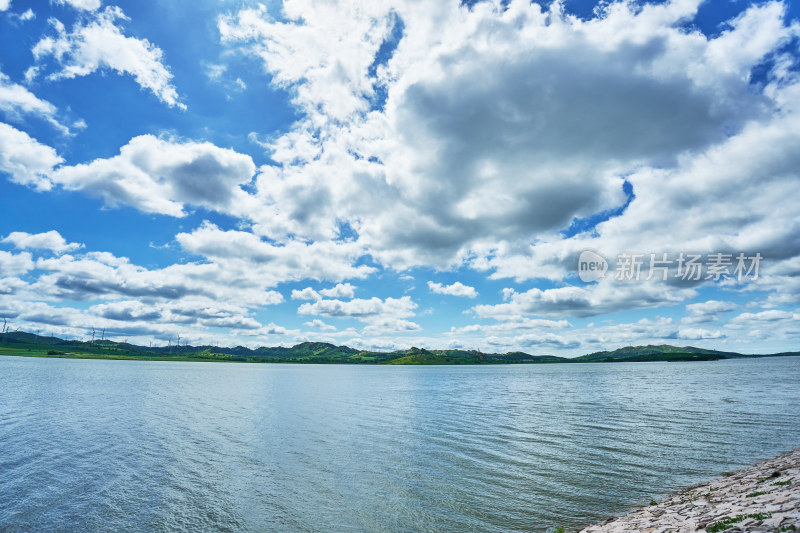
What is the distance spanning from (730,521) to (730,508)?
12.3 feet

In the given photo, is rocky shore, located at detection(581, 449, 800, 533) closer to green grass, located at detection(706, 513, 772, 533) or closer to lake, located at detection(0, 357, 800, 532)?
green grass, located at detection(706, 513, 772, 533)

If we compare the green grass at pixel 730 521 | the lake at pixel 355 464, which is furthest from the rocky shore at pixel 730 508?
the lake at pixel 355 464

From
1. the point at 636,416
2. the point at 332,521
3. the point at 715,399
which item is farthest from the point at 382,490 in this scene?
the point at 715,399

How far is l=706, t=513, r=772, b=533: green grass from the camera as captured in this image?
1464 cm

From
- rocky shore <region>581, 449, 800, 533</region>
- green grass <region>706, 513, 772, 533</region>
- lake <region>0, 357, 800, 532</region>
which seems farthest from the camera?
lake <region>0, 357, 800, 532</region>

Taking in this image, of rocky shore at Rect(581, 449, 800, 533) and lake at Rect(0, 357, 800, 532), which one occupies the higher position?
rocky shore at Rect(581, 449, 800, 533)

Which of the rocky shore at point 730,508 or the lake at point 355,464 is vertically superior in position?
the rocky shore at point 730,508

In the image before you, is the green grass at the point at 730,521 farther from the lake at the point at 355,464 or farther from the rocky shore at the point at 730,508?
the lake at the point at 355,464

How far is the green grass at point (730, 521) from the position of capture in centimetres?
1464

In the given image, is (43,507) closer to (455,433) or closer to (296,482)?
(296,482)

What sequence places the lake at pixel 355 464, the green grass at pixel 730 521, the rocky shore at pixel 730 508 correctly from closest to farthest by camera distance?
the rocky shore at pixel 730 508 < the green grass at pixel 730 521 < the lake at pixel 355 464

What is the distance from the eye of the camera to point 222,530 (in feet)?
73.9

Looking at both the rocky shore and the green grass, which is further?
the green grass

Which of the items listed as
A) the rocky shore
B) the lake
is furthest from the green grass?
the lake
